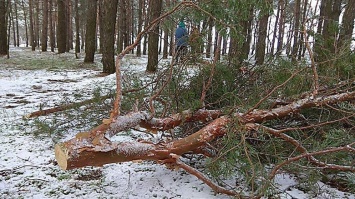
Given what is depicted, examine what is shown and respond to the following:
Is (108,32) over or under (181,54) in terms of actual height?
over

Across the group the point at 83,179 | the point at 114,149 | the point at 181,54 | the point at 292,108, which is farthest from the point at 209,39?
the point at 83,179

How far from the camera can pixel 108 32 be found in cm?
898

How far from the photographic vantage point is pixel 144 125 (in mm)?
2922

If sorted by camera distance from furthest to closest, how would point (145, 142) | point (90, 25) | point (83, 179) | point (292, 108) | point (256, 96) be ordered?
point (90, 25)
point (256, 96)
point (83, 179)
point (292, 108)
point (145, 142)

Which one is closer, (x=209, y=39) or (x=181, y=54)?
(x=181, y=54)

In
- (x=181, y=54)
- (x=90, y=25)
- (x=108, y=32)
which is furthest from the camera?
(x=90, y=25)

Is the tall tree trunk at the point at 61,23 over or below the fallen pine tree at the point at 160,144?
over

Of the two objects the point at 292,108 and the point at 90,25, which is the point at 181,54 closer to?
the point at 292,108

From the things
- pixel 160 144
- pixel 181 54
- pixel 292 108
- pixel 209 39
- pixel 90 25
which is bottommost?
pixel 160 144

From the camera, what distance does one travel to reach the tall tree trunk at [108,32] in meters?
8.83

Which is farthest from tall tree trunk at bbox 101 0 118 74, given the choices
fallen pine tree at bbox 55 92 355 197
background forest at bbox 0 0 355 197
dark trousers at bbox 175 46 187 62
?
fallen pine tree at bbox 55 92 355 197

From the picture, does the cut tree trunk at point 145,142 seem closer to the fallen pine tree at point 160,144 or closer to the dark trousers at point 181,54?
the fallen pine tree at point 160,144

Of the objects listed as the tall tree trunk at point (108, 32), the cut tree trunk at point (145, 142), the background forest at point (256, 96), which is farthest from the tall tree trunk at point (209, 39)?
the tall tree trunk at point (108, 32)

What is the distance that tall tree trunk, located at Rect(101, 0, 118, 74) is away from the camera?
8.83 metres
